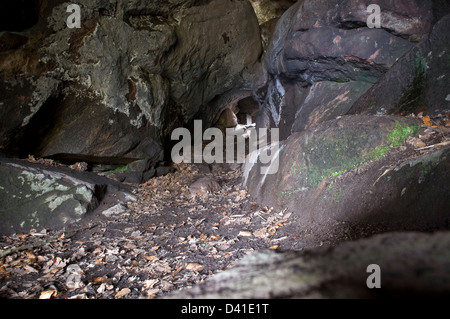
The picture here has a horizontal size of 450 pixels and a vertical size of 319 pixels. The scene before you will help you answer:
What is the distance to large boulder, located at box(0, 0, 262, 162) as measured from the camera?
596cm

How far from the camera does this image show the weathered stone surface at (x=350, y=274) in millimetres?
→ 1001

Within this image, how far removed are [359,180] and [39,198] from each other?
5482 mm

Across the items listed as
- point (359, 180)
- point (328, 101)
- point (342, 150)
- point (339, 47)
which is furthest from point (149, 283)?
point (339, 47)

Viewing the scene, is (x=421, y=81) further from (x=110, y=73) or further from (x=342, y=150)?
(x=110, y=73)

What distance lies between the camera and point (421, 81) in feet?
13.1

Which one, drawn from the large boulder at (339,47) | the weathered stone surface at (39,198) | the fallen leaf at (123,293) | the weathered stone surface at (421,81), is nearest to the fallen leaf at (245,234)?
the fallen leaf at (123,293)

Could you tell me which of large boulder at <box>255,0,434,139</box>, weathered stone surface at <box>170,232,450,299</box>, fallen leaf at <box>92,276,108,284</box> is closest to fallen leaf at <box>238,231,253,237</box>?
fallen leaf at <box>92,276,108,284</box>

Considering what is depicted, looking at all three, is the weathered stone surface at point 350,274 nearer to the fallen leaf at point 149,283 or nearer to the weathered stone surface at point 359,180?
the weathered stone surface at point 359,180

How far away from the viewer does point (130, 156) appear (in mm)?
7617
